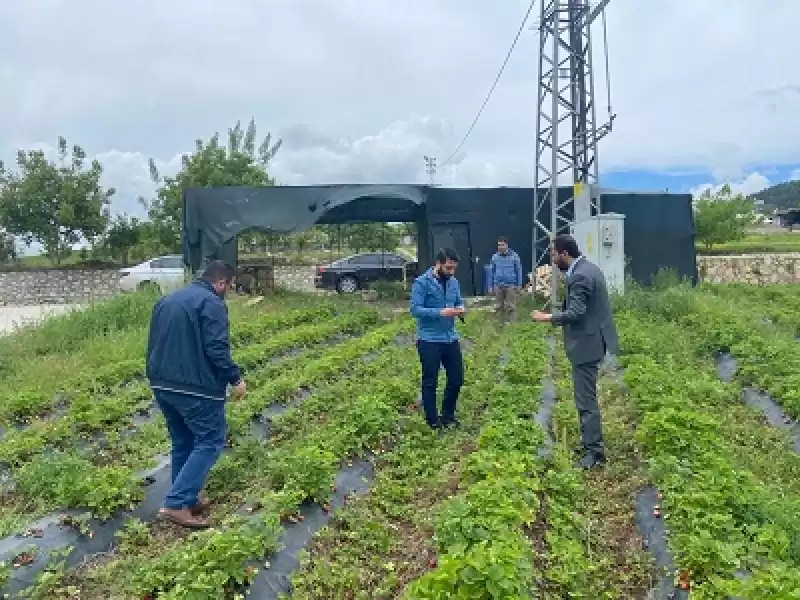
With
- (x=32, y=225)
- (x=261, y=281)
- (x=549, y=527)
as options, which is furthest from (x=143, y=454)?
(x=32, y=225)

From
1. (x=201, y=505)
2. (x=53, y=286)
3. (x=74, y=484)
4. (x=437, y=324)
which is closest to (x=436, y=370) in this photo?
(x=437, y=324)

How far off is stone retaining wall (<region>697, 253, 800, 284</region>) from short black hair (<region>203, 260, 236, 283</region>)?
70.2ft

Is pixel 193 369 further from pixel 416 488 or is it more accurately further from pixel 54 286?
pixel 54 286

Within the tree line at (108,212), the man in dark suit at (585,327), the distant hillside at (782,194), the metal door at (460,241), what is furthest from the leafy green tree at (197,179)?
the distant hillside at (782,194)

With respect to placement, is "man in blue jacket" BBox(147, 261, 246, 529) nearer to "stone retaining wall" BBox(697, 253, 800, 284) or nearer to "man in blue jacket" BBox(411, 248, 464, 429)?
"man in blue jacket" BBox(411, 248, 464, 429)

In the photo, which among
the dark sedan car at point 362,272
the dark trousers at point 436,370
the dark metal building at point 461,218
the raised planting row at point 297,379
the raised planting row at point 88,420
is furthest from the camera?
the dark sedan car at point 362,272

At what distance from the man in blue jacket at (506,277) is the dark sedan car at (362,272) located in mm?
9481

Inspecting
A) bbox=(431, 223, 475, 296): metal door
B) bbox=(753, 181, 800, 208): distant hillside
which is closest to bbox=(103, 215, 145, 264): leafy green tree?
bbox=(431, 223, 475, 296): metal door

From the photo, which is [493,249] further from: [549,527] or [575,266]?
[549,527]

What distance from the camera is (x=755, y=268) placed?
23625 millimetres

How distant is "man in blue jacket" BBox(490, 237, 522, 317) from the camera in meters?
13.9

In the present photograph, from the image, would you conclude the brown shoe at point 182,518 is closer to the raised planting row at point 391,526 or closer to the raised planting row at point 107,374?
the raised planting row at point 391,526

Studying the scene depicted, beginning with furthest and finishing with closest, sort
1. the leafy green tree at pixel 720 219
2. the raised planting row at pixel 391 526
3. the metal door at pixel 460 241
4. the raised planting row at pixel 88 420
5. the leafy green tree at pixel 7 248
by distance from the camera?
the leafy green tree at pixel 720 219 < the leafy green tree at pixel 7 248 < the metal door at pixel 460 241 < the raised planting row at pixel 88 420 < the raised planting row at pixel 391 526

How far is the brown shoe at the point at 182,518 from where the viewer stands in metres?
4.83
